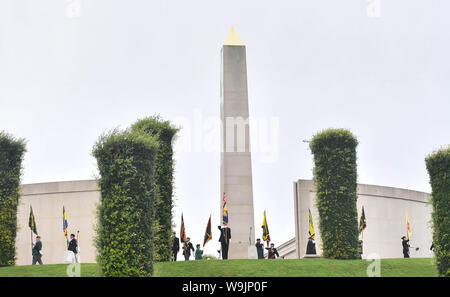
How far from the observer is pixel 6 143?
25.7 meters

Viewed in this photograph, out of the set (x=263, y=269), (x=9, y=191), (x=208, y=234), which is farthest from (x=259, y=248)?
(x=9, y=191)

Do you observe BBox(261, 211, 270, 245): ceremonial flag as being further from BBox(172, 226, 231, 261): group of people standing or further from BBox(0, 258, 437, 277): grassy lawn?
BBox(0, 258, 437, 277): grassy lawn

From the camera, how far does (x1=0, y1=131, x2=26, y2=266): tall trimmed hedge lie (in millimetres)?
24531

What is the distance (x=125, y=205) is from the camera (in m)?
19.5

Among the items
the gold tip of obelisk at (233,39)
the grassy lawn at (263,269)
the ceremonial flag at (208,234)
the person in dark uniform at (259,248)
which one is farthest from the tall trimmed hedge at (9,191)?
the gold tip of obelisk at (233,39)

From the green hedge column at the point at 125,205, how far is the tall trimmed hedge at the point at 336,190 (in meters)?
8.33

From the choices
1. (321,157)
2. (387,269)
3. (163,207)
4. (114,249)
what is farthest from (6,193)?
(387,269)

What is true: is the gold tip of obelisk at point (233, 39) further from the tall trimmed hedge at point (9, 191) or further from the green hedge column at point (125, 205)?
the green hedge column at point (125, 205)

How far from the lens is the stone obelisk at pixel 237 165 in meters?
30.9

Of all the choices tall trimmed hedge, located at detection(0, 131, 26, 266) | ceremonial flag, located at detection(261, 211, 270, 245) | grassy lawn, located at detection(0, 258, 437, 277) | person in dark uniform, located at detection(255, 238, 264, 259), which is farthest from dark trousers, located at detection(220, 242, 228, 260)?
tall trimmed hedge, located at detection(0, 131, 26, 266)

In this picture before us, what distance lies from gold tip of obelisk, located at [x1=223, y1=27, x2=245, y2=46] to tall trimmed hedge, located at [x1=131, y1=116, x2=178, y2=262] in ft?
24.9

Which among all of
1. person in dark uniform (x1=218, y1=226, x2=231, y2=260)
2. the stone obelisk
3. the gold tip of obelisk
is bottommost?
person in dark uniform (x1=218, y1=226, x2=231, y2=260)
